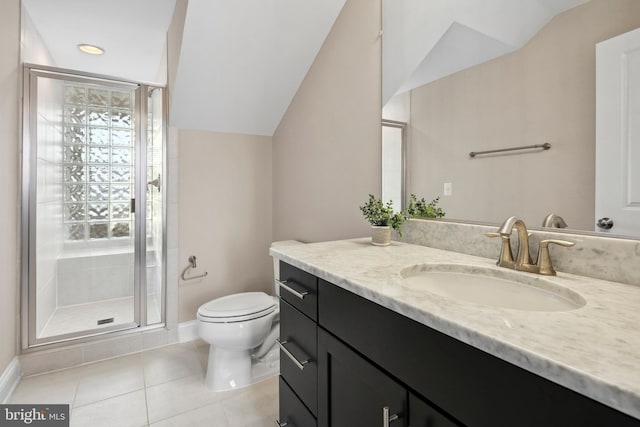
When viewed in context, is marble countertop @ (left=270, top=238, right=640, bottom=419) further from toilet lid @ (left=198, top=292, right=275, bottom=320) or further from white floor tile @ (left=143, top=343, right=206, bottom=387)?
white floor tile @ (left=143, top=343, right=206, bottom=387)

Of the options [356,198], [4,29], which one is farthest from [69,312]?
[356,198]

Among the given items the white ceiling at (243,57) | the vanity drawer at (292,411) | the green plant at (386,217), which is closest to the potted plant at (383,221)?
the green plant at (386,217)

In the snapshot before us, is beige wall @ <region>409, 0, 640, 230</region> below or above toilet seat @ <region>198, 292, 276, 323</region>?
above

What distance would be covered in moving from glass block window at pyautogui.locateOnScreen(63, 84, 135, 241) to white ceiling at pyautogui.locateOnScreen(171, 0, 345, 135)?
0.43 m

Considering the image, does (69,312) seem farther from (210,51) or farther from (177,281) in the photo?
(210,51)

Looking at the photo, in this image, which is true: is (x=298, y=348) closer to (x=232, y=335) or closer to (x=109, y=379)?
(x=232, y=335)

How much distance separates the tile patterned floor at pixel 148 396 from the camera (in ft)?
5.22

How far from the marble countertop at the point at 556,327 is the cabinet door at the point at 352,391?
0.60 feet

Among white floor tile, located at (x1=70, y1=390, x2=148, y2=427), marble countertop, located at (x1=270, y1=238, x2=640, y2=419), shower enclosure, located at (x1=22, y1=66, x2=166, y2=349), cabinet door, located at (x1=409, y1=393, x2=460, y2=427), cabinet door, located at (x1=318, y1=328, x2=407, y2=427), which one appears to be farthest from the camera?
shower enclosure, located at (x1=22, y1=66, x2=166, y2=349)

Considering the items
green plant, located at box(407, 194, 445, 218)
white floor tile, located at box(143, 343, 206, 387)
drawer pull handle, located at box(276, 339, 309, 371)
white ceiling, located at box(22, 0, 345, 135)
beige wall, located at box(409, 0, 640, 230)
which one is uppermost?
white ceiling, located at box(22, 0, 345, 135)

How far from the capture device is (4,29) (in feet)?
5.63

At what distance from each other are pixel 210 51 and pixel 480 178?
65.8 inches

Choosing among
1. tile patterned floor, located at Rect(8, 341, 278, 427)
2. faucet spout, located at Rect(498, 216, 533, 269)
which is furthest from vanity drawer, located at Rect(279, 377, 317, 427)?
faucet spout, located at Rect(498, 216, 533, 269)

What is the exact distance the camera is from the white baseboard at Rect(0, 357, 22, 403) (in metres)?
1.69
